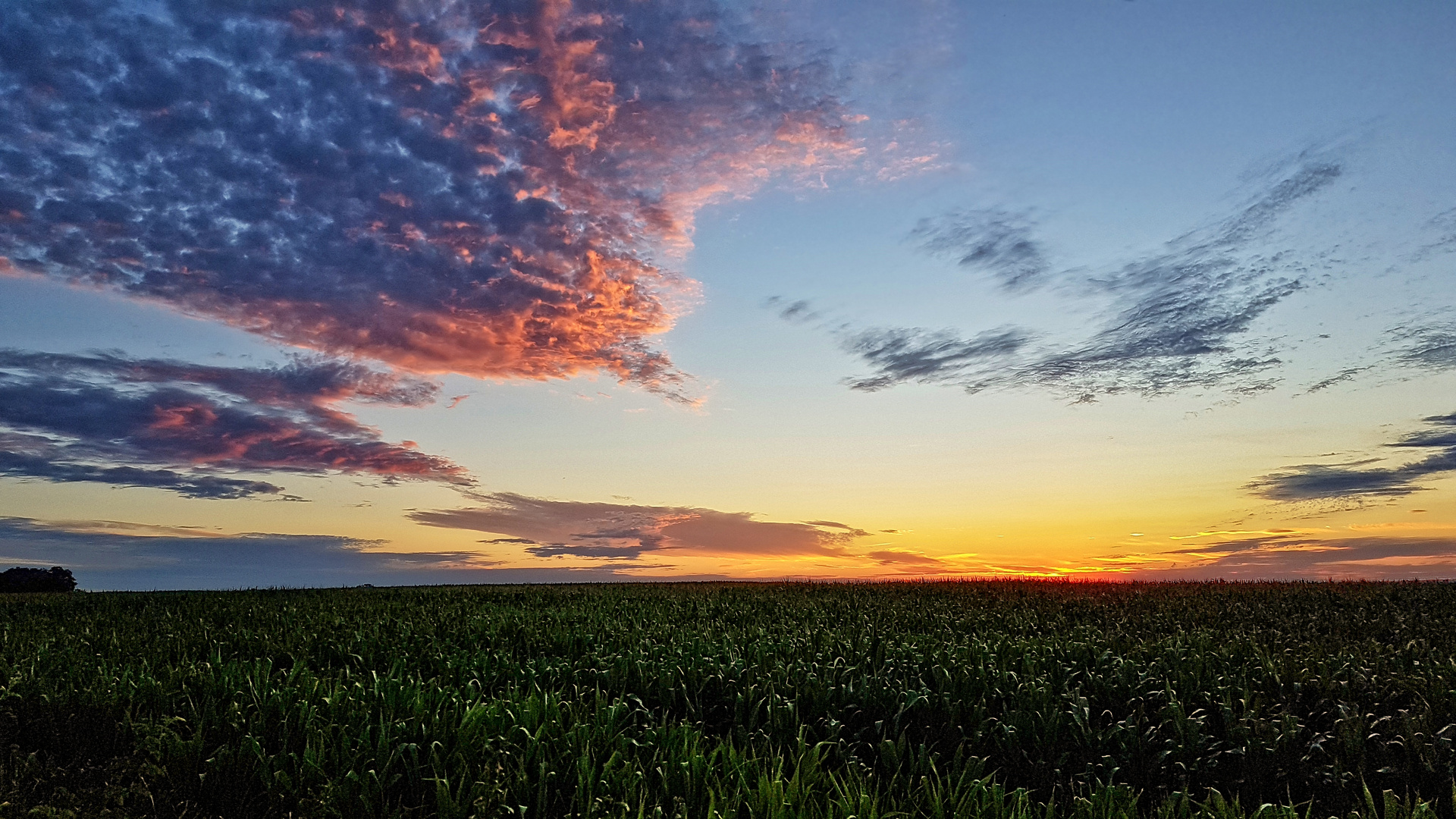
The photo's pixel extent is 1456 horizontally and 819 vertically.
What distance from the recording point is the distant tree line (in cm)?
2969

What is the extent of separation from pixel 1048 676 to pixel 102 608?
19359mm

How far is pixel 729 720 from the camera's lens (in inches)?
311

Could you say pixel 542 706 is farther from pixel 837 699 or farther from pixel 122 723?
pixel 122 723

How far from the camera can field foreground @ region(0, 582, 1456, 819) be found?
5387 mm

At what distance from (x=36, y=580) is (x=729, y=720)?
112ft

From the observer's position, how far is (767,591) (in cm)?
2431

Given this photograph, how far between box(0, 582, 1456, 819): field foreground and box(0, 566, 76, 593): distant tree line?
2091 cm

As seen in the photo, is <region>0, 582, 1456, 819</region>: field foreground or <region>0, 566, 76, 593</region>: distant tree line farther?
<region>0, 566, 76, 593</region>: distant tree line

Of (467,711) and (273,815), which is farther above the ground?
A: (467,711)

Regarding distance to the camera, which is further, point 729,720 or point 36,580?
point 36,580

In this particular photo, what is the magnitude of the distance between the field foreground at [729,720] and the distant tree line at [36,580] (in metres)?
20.9

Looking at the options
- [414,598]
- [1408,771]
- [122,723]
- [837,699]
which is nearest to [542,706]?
[837,699]

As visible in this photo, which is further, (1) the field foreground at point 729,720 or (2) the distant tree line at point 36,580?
(2) the distant tree line at point 36,580

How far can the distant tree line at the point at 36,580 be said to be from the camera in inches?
1169
